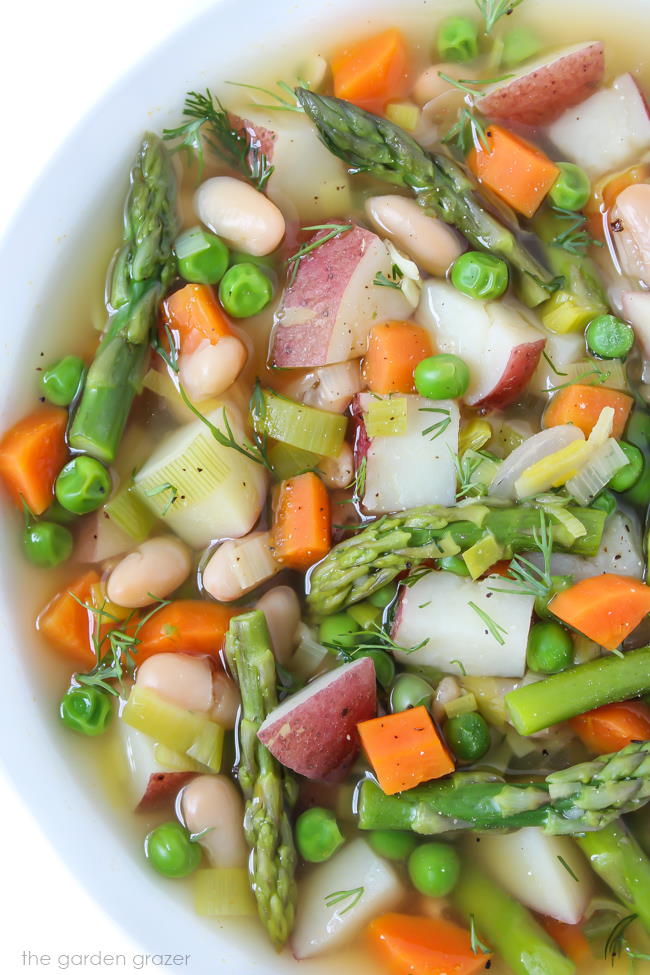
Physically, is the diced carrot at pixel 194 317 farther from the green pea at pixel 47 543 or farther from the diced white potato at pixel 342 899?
the diced white potato at pixel 342 899

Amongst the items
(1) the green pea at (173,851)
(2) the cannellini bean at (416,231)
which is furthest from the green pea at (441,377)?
(1) the green pea at (173,851)

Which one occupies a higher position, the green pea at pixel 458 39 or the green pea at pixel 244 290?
the green pea at pixel 458 39

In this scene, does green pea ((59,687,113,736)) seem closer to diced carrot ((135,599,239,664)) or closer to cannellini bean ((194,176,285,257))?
diced carrot ((135,599,239,664))

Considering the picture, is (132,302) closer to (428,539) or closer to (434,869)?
(428,539)

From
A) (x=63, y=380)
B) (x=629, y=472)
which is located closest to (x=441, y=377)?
(x=629, y=472)

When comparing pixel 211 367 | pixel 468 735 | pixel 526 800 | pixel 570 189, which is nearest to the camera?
pixel 526 800

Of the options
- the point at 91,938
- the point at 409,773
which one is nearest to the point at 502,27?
the point at 409,773

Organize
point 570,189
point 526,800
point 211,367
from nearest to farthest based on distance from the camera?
point 526,800 < point 211,367 < point 570,189
